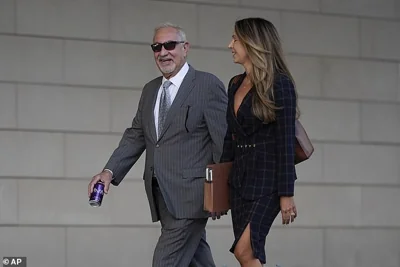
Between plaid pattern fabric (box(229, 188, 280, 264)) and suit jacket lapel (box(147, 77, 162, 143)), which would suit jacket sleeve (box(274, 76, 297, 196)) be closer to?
plaid pattern fabric (box(229, 188, 280, 264))

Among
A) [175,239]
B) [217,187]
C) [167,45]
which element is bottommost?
[175,239]

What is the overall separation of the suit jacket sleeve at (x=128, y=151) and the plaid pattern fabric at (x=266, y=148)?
1.02 meters

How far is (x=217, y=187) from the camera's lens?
514cm

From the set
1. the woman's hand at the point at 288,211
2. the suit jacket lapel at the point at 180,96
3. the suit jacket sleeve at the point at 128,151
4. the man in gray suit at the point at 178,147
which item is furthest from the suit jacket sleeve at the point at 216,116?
the woman's hand at the point at 288,211

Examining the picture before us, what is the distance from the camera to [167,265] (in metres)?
5.60

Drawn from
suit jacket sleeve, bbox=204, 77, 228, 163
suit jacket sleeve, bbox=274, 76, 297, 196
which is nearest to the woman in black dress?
suit jacket sleeve, bbox=274, 76, 297, 196

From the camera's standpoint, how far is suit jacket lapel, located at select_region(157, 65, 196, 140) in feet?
18.7

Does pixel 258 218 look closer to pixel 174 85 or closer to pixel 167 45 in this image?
pixel 174 85

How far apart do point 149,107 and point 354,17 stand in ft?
12.6

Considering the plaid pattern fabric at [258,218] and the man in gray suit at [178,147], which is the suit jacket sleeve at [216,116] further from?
the plaid pattern fabric at [258,218]

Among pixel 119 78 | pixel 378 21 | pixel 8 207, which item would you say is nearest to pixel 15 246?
pixel 8 207

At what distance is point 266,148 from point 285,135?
0.48 feet

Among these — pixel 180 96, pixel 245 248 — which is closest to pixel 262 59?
pixel 180 96

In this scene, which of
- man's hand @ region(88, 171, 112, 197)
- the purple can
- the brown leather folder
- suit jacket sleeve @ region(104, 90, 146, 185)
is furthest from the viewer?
suit jacket sleeve @ region(104, 90, 146, 185)
